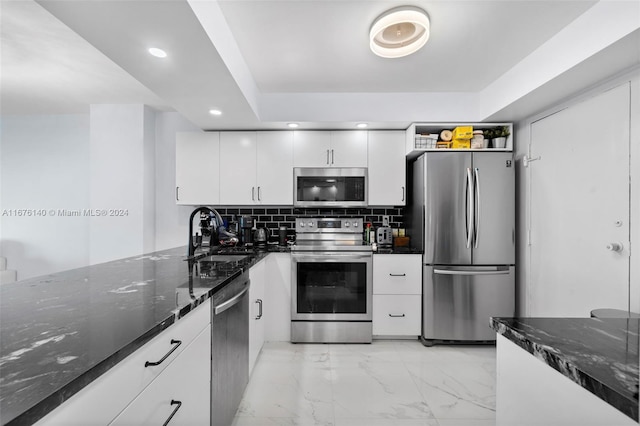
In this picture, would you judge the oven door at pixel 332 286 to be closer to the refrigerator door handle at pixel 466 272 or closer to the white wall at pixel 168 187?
the refrigerator door handle at pixel 466 272

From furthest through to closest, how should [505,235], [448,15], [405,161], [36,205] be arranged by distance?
[36,205], [405,161], [505,235], [448,15]

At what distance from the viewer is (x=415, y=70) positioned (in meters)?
2.46

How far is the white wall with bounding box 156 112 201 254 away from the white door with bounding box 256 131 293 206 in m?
1.06

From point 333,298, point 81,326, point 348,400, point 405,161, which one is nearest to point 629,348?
point 81,326

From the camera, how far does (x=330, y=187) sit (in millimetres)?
3113

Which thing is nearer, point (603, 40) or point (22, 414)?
point (22, 414)

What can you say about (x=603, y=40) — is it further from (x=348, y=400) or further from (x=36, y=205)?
(x=36, y=205)

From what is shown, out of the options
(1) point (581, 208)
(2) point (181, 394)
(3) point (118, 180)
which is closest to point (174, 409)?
(2) point (181, 394)

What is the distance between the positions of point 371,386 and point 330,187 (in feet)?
6.17

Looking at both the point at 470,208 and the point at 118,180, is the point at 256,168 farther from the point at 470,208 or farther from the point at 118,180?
the point at 470,208

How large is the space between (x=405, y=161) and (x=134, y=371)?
2.91 m

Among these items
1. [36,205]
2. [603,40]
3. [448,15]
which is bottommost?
[36,205]

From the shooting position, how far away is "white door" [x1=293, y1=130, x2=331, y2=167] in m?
3.12

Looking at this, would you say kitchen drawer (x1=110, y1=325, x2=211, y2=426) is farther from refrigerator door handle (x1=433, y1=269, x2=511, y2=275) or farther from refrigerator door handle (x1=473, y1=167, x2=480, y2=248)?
refrigerator door handle (x1=473, y1=167, x2=480, y2=248)
